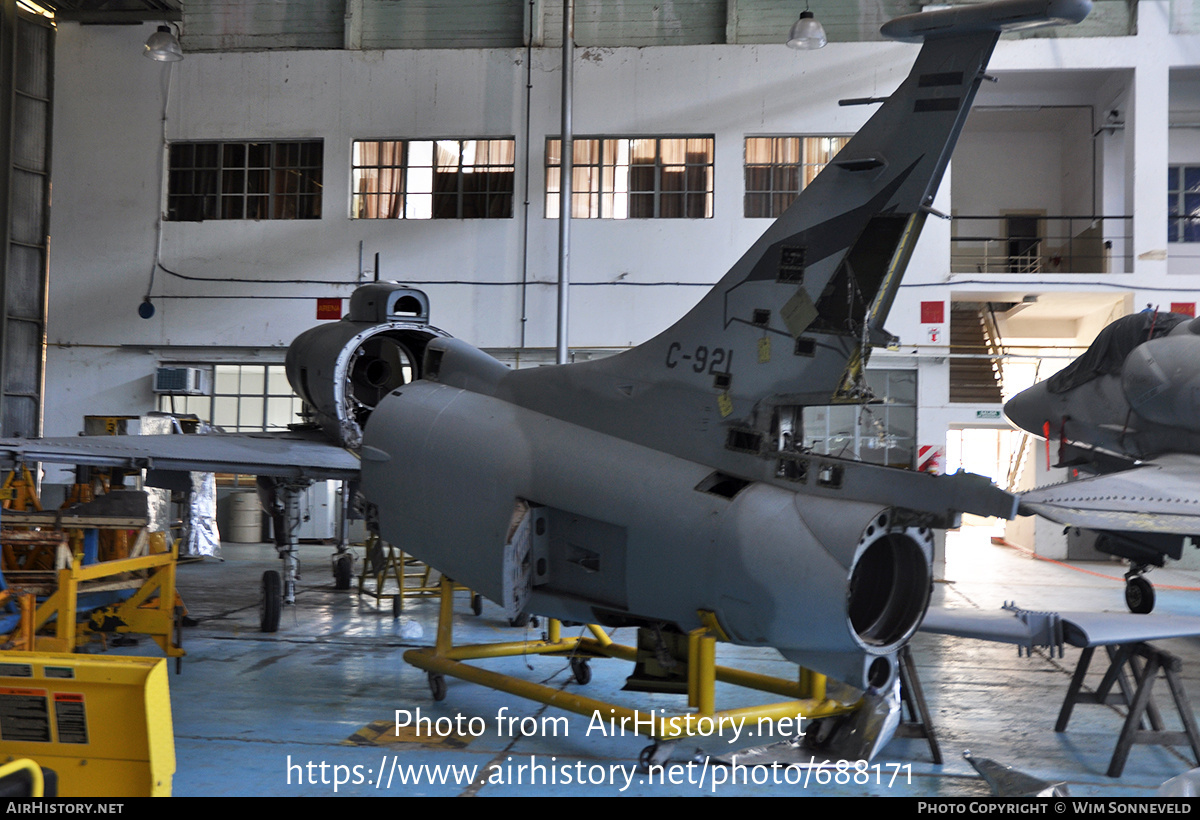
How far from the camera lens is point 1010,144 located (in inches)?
827

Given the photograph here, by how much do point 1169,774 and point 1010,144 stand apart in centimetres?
1890

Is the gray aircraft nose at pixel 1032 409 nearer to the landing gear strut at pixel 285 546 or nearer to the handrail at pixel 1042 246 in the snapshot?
the handrail at pixel 1042 246

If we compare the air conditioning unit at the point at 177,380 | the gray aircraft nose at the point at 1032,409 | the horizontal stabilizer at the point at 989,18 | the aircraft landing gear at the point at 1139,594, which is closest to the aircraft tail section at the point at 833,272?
the horizontal stabilizer at the point at 989,18

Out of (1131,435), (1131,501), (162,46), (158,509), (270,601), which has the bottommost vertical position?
(270,601)

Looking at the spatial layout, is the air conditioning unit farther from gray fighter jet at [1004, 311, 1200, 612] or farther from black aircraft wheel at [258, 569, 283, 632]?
gray fighter jet at [1004, 311, 1200, 612]

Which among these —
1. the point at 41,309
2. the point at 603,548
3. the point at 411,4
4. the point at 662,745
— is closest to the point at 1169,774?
the point at 662,745

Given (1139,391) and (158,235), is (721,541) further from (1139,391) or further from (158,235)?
(158,235)

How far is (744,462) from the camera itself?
16.3 feet

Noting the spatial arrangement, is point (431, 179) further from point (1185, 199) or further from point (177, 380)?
point (1185, 199)

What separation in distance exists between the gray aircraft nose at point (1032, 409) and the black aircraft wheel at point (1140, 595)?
2.01 m

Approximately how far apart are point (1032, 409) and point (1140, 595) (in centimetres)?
240

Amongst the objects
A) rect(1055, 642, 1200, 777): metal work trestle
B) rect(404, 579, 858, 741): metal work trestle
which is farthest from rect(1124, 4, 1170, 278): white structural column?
rect(404, 579, 858, 741): metal work trestle

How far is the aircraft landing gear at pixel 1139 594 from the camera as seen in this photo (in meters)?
9.21

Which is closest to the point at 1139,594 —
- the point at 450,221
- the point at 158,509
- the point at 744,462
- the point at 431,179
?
the point at 744,462
